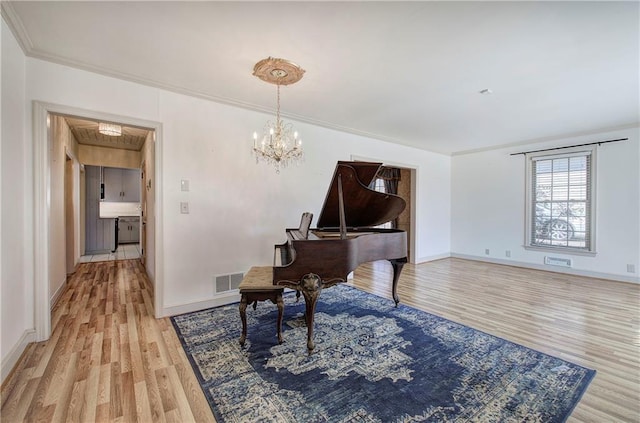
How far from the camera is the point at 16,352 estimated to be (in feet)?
6.69

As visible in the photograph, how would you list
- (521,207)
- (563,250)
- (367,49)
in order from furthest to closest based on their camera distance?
(521,207), (563,250), (367,49)

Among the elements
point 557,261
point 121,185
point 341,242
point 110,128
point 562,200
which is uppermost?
point 110,128

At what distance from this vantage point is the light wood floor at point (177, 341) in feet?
5.29

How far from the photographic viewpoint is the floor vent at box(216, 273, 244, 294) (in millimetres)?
3325

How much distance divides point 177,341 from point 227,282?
1020mm

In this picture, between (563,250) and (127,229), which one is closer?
(563,250)

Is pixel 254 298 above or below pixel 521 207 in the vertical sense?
below

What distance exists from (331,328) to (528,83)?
3238 mm

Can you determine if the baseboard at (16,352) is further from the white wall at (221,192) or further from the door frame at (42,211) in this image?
the white wall at (221,192)

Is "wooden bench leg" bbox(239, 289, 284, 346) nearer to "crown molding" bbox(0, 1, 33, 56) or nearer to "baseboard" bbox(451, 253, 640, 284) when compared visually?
"crown molding" bbox(0, 1, 33, 56)

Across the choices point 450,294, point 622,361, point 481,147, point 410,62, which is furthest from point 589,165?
point 410,62

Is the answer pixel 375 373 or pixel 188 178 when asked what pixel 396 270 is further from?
pixel 188 178

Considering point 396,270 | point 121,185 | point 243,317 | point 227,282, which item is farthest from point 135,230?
point 396,270

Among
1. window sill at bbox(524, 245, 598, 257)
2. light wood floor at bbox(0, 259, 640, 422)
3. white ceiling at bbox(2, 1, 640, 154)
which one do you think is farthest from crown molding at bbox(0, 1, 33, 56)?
window sill at bbox(524, 245, 598, 257)
